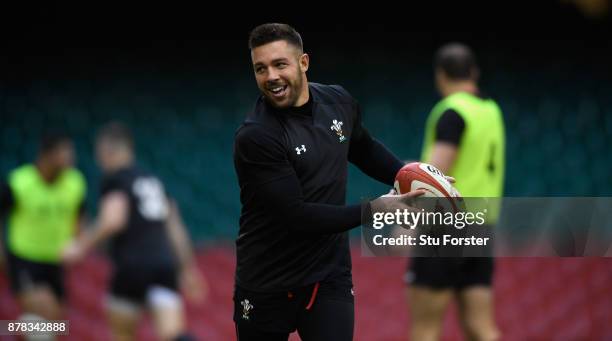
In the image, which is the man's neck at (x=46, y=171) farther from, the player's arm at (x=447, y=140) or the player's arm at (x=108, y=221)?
the player's arm at (x=447, y=140)

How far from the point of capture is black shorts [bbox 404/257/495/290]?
214 inches

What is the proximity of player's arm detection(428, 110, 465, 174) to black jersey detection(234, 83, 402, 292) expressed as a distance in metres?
1.23

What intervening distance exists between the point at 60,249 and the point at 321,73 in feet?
15.0

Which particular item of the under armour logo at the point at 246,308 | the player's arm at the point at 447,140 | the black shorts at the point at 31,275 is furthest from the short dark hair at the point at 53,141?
the under armour logo at the point at 246,308

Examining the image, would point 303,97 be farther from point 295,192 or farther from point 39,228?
point 39,228

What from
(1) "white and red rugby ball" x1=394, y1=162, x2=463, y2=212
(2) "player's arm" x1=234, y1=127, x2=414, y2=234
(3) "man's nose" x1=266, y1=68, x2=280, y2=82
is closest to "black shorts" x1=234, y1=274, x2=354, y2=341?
(2) "player's arm" x1=234, y1=127, x2=414, y2=234

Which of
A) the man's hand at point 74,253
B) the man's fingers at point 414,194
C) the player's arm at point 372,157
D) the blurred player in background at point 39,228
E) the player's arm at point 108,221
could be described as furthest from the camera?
the blurred player in background at point 39,228

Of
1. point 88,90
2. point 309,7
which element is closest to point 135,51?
point 88,90

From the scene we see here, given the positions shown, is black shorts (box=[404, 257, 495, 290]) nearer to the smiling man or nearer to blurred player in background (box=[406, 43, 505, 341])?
blurred player in background (box=[406, 43, 505, 341])

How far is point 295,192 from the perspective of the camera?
12.3ft

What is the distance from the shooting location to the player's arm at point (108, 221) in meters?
6.82

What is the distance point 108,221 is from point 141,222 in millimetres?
317

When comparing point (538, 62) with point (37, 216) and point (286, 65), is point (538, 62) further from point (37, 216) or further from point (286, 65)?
point (286, 65)

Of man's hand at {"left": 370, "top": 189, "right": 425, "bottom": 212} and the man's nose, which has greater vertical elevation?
the man's nose
